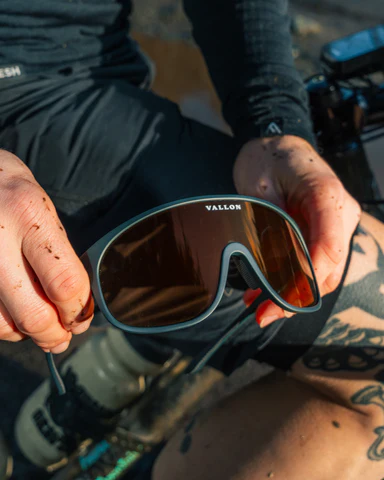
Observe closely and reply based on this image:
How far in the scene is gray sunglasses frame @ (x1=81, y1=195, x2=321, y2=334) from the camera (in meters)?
0.73

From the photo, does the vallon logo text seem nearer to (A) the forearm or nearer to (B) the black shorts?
(B) the black shorts

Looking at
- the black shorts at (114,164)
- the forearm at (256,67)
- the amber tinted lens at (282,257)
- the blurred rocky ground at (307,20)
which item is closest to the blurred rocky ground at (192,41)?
the blurred rocky ground at (307,20)

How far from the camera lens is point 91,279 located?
72cm

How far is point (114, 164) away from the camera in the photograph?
103cm

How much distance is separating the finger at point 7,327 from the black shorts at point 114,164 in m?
0.33

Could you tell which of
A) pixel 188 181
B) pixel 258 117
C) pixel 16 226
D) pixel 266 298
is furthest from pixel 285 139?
pixel 16 226

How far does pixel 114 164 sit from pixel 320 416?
0.74 metres

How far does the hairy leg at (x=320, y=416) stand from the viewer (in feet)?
3.14

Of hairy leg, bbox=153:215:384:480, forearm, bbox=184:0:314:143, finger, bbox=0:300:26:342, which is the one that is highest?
forearm, bbox=184:0:314:143

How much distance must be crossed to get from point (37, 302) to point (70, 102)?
58cm

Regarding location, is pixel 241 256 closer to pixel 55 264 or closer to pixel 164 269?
pixel 164 269

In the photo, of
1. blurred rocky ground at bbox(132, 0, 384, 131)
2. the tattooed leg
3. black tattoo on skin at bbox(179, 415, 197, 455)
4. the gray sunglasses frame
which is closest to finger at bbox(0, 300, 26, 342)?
the gray sunglasses frame

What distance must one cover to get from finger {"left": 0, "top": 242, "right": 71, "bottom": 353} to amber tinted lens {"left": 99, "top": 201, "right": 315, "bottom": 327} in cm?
10

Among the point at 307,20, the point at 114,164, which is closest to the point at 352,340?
the point at 114,164
